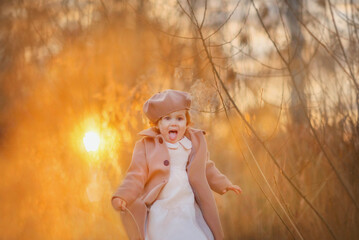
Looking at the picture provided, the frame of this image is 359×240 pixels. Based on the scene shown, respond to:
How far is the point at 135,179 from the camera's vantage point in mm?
2316

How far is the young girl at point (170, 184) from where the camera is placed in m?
2.26

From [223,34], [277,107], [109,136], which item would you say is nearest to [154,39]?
[223,34]

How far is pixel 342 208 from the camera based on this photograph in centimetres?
329

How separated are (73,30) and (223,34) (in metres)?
1.18

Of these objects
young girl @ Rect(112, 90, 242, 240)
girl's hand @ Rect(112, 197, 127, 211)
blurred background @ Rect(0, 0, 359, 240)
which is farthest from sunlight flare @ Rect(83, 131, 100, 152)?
girl's hand @ Rect(112, 197, 127, 211)

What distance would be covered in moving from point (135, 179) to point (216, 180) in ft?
1.34

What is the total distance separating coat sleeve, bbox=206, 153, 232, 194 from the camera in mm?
2439

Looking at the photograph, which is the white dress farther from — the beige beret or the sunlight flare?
the sunlight flare

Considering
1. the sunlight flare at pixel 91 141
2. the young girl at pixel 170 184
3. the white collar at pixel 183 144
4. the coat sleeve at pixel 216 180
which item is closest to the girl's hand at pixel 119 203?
the young girl at pixel 170 184

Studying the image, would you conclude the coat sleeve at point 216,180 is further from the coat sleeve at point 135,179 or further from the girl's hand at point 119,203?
the girl's hand at point 119,203

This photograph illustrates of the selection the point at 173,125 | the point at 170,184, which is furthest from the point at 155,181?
the point at 173,125

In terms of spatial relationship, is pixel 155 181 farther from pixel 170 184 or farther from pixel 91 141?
pixel 91 141

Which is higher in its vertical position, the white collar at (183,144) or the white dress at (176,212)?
the white collar at (183,144)

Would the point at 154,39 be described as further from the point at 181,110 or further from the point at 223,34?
the point at 181,110
